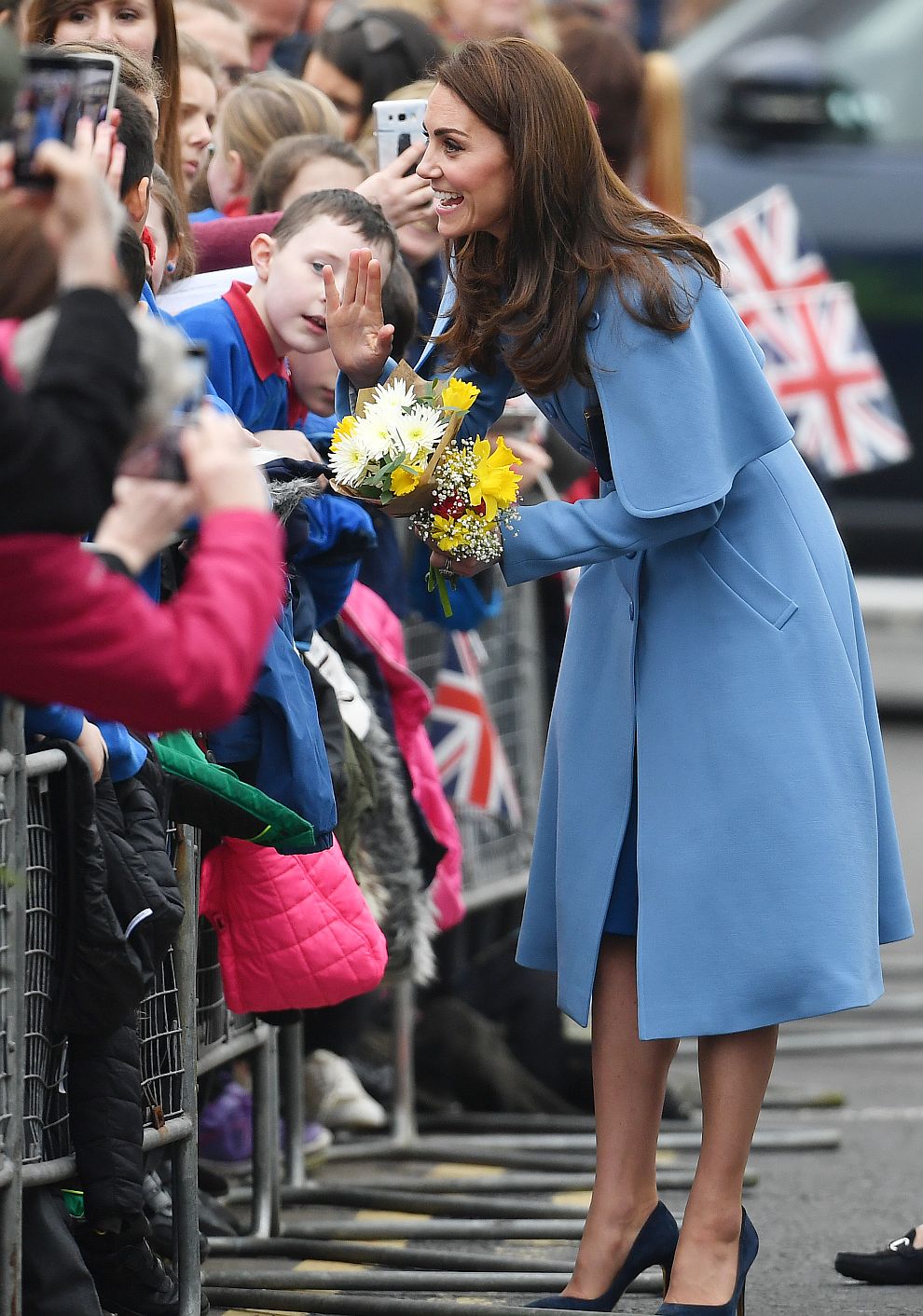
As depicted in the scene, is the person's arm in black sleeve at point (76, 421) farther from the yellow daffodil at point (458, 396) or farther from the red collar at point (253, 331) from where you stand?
the red collar at point (253, 331)

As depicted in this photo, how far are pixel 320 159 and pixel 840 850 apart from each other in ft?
5.95

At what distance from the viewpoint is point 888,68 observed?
10773 mm

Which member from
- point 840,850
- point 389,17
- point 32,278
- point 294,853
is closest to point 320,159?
point 389,17

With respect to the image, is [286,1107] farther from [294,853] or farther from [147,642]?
[147,642]

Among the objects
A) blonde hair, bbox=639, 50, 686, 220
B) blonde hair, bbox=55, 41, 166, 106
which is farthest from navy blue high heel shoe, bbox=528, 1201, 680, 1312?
blonde hair, bbox=639, 50, 686, 220

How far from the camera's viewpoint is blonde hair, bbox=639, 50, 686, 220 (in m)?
6.98

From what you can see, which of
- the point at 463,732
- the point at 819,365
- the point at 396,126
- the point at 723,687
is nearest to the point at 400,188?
the point at 396,126

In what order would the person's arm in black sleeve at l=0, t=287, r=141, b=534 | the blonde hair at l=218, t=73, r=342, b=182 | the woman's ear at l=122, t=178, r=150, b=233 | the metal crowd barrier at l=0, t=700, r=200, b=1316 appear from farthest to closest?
the blonde hair at l=218, t=73, r=342, b=182
the woman's ear at l=122, t=178, r=150, b=233
the metal crowd barrier at l=0, t=700, r=200, b=1316
the person's arm in black sleeve at l=0, t=287, r=141, b=534

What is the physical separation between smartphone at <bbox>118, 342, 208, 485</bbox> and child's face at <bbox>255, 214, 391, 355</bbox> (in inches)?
52.9

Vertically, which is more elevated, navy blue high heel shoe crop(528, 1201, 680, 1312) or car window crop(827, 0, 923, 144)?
car window crop(827, 0, 923, 144)

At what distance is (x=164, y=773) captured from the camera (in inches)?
135

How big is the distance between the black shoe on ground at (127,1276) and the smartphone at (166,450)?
1.30 meters

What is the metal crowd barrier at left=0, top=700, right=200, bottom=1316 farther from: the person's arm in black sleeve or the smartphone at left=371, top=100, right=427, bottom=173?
the smartphone at left=371, top=100, right=427, bottom=173

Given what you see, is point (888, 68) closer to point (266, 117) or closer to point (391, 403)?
point (266, 117)
